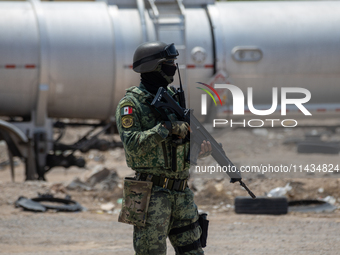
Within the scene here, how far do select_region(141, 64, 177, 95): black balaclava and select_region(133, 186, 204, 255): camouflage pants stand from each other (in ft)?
2.01

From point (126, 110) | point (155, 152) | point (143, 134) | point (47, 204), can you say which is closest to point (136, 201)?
point (155, 152)

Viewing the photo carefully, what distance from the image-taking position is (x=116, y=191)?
299 inches

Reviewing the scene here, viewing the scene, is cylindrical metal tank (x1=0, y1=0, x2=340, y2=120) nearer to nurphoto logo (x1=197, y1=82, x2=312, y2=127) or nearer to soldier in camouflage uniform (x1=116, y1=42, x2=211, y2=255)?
nurphoto logo (x1=197, y1=82, x2=312, y2=127)

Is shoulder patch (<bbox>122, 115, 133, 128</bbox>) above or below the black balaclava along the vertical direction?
below

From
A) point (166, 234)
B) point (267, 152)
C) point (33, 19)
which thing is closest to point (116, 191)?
point (33, 19)

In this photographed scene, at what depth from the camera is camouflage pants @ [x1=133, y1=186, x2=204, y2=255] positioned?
290 centimetres

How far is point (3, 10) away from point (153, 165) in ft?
18.9

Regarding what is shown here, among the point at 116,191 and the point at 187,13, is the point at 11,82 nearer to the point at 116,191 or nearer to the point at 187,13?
the point at 116,191

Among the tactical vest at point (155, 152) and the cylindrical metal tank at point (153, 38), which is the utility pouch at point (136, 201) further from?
the cylindrical metal tank at point (153, 38)

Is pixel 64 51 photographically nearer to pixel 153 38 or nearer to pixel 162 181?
pixel 153 38

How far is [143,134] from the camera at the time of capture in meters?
2.84

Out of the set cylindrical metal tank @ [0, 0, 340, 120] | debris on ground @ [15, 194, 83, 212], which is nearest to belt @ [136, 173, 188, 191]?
debris on ground @ [15, 194, 83, 212]

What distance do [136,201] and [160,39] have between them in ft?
16.2

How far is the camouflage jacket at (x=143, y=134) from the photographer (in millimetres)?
2878
